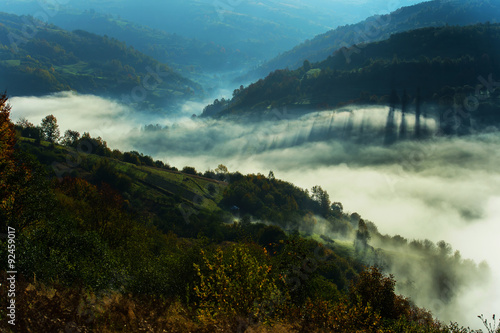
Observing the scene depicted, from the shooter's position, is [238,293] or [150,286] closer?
[238,293]

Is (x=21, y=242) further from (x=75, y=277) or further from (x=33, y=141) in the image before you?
(x=33, y=141)

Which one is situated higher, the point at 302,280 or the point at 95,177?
the point at 95,177

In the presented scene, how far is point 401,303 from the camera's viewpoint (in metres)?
46.0

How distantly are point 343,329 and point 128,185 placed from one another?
177 metres

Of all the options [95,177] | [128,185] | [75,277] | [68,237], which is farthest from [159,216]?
[75,277]

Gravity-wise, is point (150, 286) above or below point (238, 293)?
below

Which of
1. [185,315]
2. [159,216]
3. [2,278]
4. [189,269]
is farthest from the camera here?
[159,216]

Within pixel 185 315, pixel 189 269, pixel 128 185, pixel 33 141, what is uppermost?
pixel 33 141

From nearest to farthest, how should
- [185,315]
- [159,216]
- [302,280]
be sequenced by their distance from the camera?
1. [185,315]
2. [302,280]
3. [159,216]

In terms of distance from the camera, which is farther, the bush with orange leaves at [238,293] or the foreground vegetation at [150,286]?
the bush with orange leaves at [238,293]

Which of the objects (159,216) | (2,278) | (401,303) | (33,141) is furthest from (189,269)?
(33,141)

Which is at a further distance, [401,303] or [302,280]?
[401,303]

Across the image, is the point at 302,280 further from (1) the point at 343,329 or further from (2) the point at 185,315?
(2) the point at 185,315

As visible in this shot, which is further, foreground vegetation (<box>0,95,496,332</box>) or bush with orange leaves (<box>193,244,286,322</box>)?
bush with orange leaves (<box>193,244,286,322</box>)
